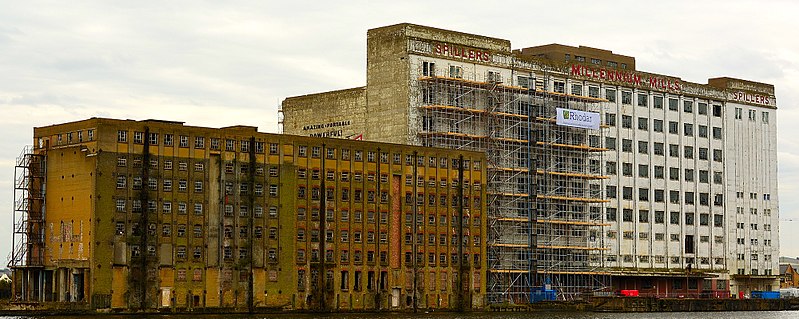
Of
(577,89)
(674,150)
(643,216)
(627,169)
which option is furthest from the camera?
(674,150)

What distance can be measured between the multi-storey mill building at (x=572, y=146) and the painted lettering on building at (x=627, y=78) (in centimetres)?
20

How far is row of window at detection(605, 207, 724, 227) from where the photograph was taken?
17975 cm

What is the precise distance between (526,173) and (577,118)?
10.7m

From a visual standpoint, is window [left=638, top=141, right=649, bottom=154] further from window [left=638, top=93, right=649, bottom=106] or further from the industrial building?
the industrial building

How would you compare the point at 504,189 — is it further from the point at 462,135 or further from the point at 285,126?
the point at 285,126

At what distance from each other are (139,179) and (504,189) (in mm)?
54133

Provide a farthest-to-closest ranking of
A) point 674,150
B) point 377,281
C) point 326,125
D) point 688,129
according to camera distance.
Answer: point 688,129
point 674,150
point 326,125
point 377,281

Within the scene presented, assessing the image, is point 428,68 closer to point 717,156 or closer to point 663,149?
point 663,149

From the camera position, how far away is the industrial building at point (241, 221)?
121250mm

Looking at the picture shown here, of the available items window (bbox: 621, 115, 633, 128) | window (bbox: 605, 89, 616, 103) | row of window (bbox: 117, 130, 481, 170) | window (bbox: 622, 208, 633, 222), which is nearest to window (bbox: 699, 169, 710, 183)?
window (bbox: 622, 208, 633, 222)

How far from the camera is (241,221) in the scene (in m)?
130

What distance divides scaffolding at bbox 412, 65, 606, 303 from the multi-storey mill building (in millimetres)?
184

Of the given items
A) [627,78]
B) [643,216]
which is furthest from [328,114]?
[643,216]

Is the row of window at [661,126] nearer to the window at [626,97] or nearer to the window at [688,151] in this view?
the window at [688,151]
